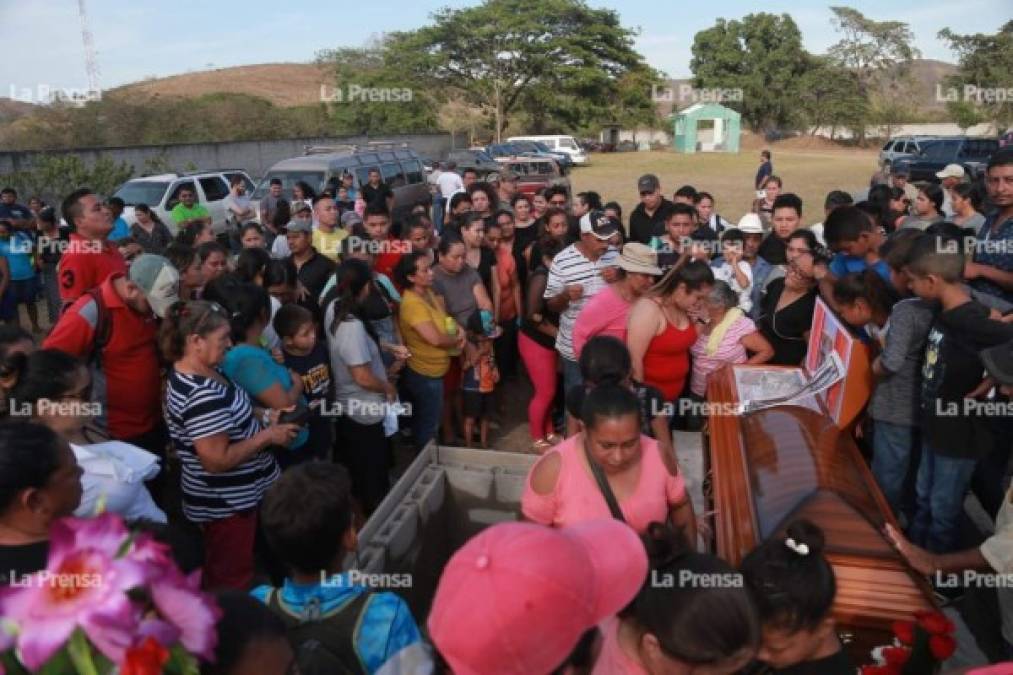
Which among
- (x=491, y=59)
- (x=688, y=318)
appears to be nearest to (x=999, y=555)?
(x=688, y=318)

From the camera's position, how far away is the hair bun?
199cm

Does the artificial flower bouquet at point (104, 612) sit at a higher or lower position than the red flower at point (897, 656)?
higher

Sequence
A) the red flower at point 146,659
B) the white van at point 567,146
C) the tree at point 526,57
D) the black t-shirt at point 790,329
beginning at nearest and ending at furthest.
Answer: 1. the red flower at point 146,659
2. the black t-shirt at point 790,329
3. the white van at point 567,146
4. the tree at point 526,57

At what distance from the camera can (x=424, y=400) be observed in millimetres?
4719

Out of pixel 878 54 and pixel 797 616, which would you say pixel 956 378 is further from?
pixel 878 54

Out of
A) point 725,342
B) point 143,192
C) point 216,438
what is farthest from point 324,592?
point 143,192

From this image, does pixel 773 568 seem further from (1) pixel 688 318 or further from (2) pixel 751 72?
(2) pixel 751 72

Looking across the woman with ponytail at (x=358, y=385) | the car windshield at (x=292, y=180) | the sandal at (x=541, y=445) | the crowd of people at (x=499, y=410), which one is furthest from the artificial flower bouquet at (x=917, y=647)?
the car windshield at (x=292, y=180)

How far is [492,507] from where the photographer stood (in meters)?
3.64

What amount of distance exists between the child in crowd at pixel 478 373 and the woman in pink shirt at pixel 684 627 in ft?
11.0

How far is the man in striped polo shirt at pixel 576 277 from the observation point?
460 centimetres

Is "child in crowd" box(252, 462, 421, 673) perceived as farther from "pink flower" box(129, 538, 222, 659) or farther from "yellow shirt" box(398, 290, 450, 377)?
"yellow shirt" box(398, 290, 450, 377)

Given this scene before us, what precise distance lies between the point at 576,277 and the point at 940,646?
2900 mm

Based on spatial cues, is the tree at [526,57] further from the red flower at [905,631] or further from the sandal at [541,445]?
the red flower at [905,631]
